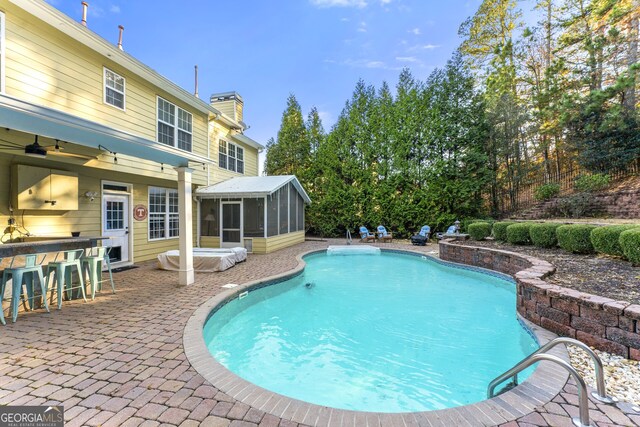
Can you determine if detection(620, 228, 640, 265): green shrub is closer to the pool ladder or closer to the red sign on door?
the pool ladder

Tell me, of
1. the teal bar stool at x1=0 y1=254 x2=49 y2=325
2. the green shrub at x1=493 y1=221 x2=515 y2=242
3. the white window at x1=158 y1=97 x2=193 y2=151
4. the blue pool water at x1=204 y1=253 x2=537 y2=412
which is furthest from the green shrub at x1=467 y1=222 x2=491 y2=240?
the teal bar stool at x1=0 y1=254 x2=49 y2=325

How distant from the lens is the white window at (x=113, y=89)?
23.0 feet

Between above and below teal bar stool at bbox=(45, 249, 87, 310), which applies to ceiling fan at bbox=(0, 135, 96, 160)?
above

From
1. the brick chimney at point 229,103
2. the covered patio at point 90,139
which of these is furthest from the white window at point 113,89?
the brick chimney at point 229,103

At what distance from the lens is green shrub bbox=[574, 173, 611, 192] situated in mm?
11156

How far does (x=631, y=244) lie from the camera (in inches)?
197

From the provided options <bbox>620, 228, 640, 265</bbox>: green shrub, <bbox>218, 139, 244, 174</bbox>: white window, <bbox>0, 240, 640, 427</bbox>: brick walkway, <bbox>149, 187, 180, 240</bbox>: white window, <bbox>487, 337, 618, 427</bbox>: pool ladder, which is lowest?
<bbox>0, 240, 640, 427</bbox>: brick walkway

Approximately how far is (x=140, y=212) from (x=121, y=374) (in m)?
7.43

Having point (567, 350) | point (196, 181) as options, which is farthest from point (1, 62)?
point (567, 350)

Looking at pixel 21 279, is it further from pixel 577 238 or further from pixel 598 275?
pixel 577 238

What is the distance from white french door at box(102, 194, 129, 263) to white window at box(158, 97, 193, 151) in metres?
2.30

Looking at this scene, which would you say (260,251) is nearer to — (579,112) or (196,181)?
(196,181)

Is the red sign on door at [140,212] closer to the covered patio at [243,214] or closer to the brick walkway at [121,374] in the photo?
the covered patio at [243,214]

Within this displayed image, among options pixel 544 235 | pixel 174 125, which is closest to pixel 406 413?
pixel 544 235
